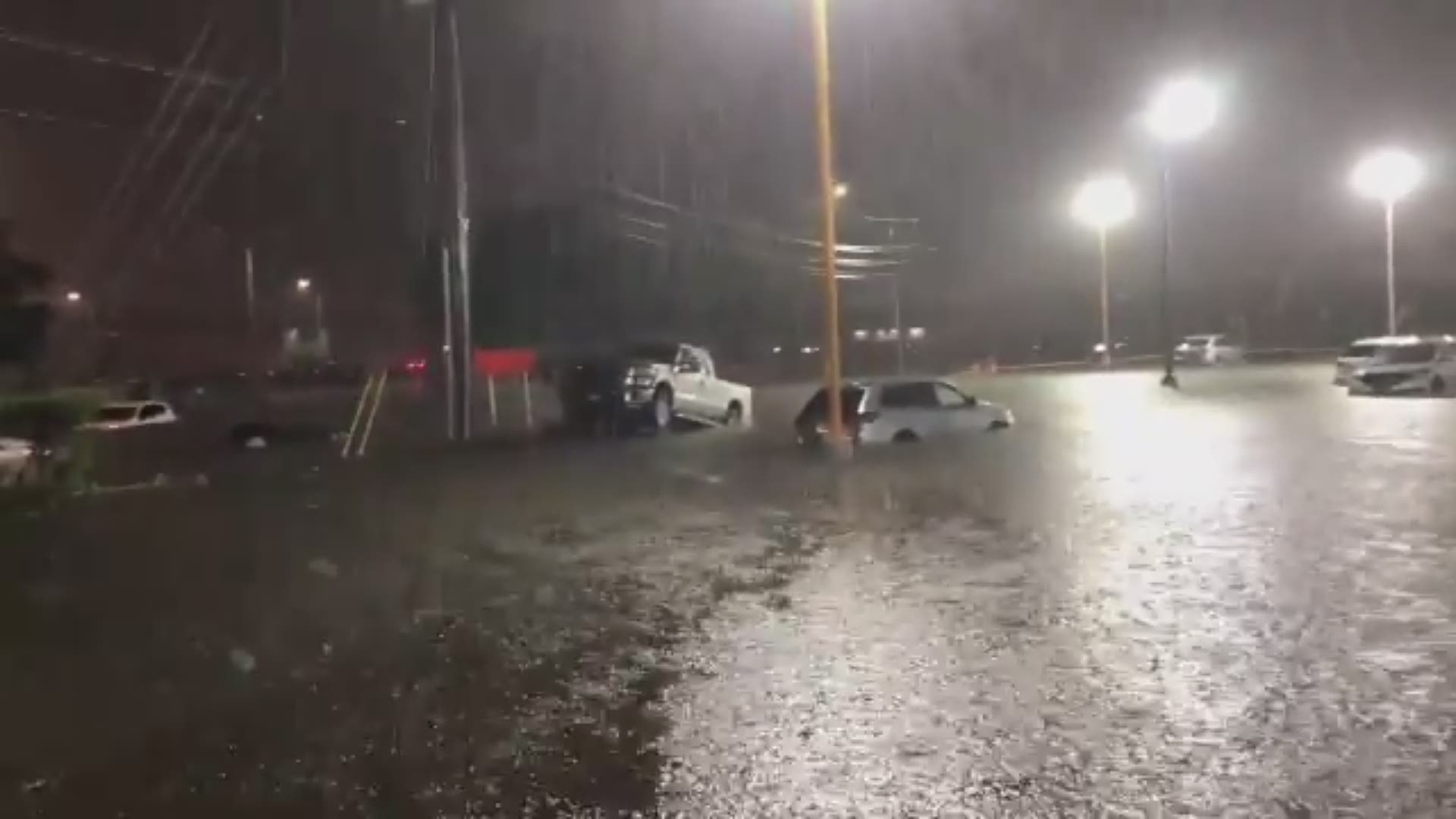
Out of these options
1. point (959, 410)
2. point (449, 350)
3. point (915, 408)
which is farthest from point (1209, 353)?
point (449, 350)

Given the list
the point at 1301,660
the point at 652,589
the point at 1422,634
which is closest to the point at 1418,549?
the point at 1422,634

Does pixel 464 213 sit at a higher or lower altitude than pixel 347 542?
higher

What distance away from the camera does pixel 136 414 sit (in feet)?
122

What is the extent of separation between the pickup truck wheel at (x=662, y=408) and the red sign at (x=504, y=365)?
22.3ft

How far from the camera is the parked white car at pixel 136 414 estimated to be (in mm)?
35281

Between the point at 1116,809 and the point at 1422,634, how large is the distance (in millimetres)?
4212

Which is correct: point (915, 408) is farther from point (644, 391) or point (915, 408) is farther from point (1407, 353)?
point (1407, 353)

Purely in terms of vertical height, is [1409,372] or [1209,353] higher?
[1209,353]

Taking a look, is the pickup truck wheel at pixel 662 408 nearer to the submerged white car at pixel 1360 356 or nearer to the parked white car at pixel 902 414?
the parked white car at pixel 902 414

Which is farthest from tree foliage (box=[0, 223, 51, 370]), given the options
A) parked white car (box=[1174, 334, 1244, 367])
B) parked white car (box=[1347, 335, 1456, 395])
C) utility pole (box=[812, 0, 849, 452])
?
parked white car (box=[1174, 334, 1244, 367])

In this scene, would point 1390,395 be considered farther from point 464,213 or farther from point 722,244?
point 722,244

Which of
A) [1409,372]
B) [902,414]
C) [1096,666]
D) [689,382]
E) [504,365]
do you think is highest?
[504,365]

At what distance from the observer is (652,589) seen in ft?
38.8

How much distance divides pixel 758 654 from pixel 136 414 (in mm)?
31484
